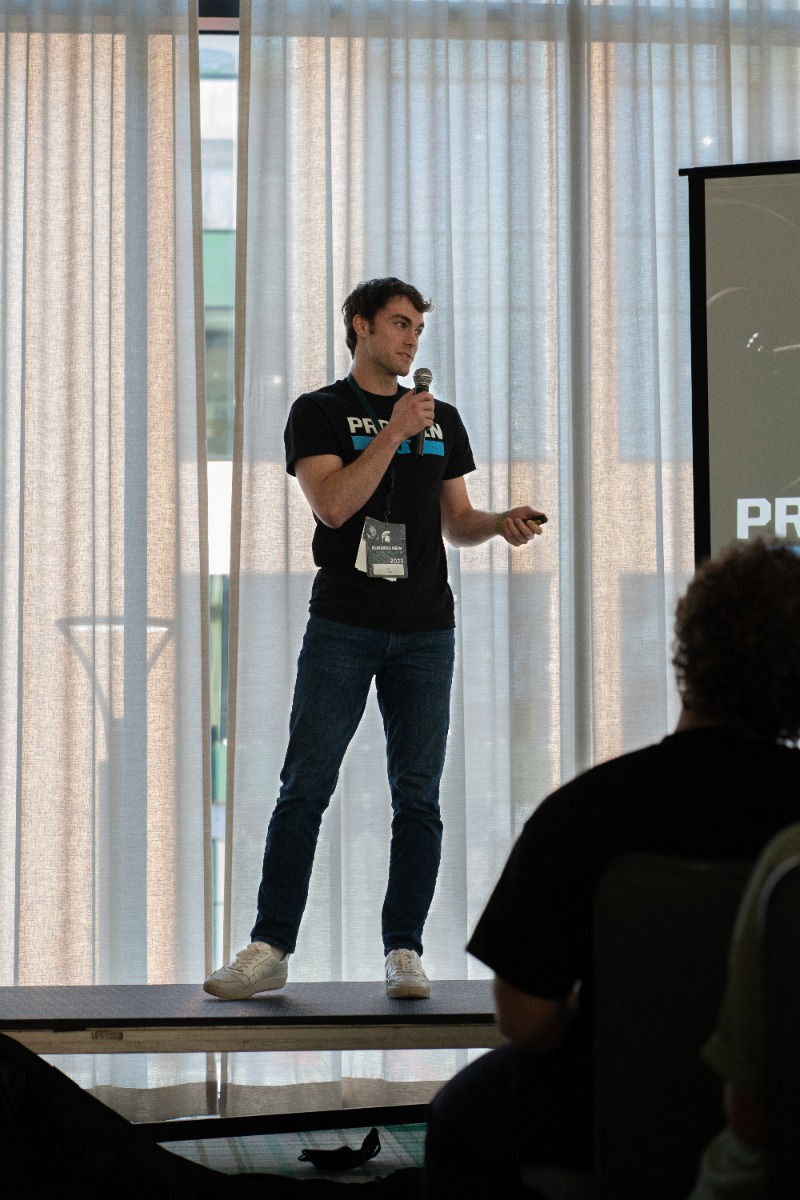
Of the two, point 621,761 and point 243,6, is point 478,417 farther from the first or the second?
point 621,761

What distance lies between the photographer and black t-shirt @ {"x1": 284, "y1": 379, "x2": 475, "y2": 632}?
2.58m

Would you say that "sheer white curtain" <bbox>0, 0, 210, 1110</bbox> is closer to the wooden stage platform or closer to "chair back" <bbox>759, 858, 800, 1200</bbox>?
the wooden stage platform

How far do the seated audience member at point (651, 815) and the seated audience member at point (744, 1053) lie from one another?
0.33 feet

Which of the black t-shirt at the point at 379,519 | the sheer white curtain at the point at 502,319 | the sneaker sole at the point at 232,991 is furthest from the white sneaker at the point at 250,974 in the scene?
the black t-shirt at the point at 379,519

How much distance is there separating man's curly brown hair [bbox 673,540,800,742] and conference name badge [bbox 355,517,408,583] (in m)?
1.29

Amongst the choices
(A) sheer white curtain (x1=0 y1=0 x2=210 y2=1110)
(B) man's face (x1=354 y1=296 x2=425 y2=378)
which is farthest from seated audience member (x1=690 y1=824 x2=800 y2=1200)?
(A) sheer white curtain (x1=0 y1=0 x2=210 y2=1110)

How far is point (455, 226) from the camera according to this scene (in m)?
3.30

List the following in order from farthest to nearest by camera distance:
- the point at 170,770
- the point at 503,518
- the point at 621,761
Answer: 1. the point at 170,770
2. the point at 503,518
3. the point at 621,761

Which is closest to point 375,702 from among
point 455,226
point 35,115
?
point 455,226

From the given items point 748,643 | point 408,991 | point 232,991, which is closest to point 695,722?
point 748,643

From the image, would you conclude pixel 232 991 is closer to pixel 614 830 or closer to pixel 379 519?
pixel 379 519

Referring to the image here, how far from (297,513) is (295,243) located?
2.44 ft

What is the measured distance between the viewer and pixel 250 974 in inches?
98.8

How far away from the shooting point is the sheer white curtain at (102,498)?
313cm
